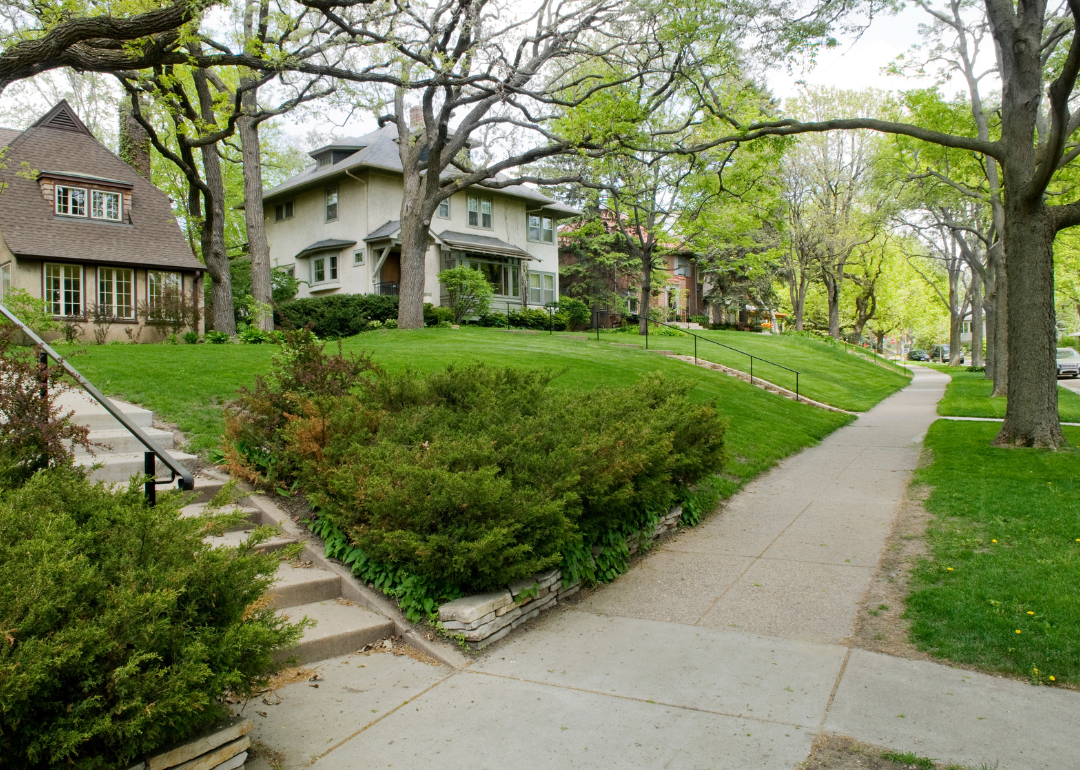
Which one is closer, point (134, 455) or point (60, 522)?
point (60, 522)

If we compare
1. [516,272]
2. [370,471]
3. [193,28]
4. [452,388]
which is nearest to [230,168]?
[516,272]

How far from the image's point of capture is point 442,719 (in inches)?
149

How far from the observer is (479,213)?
1289 inches

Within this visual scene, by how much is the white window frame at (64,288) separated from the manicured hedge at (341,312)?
5789 mm

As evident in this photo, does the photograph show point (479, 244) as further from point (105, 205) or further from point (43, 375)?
point (43, 375)

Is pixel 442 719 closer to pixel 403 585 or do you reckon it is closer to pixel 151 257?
pixel 403 585

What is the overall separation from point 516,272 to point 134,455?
2812 centimetres

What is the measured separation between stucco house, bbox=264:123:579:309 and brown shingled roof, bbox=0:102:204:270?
23.9 ft

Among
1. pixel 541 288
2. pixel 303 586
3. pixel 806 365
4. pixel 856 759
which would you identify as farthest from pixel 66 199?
pixel 856 759

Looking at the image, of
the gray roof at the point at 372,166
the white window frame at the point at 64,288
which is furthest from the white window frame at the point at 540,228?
the white window frame at the point at 64,288

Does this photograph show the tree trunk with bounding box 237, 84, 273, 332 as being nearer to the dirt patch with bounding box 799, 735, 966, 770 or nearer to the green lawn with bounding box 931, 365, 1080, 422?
the green lawn with bounding box 931, 365, 1080, 422

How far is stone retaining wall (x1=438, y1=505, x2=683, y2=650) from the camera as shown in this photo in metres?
4.68

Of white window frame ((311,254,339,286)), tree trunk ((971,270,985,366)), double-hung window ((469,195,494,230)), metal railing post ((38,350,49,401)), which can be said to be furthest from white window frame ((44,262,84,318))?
tree trunk ((971,270,985,366))

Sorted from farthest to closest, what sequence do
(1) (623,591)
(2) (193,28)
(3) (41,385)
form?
(2) (193,28) < (1) (623,591) < (3) (41,385)
